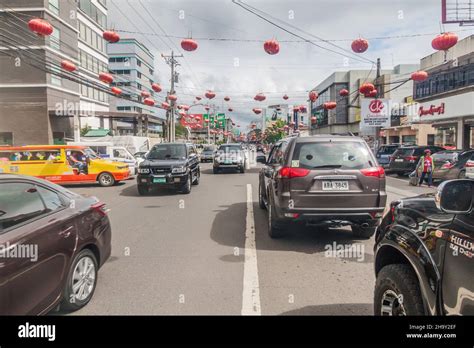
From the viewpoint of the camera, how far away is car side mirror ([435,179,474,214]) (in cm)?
209

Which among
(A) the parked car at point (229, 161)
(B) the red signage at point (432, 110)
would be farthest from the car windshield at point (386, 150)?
(A) the parked car at point (229, 161)

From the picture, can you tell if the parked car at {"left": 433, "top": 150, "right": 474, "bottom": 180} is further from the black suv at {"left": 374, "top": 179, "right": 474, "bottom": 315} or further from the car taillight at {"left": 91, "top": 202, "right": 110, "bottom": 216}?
the car taillight at {"left": 91, "top": 202, "right": 110, "bottom": 216}

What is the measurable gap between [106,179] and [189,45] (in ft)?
23.0

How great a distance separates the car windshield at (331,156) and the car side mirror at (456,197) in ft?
→ 11.4

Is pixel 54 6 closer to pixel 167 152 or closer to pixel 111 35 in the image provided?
pixel 111 35

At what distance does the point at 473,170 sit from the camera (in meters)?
12.7

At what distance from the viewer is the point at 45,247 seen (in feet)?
10.2

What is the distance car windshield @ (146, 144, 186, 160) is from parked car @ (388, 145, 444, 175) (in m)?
12.3

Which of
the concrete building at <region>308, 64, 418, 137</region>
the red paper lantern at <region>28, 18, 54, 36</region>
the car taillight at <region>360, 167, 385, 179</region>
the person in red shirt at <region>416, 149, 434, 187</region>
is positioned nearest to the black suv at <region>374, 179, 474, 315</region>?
the car taillight at <region>360, 167, 385, 179</region>

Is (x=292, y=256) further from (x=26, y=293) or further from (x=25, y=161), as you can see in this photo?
(x=25, y=161)

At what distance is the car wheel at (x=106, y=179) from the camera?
15.6m

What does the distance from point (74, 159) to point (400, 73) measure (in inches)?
1842

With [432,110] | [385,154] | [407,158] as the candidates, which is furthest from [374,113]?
[407,158]
